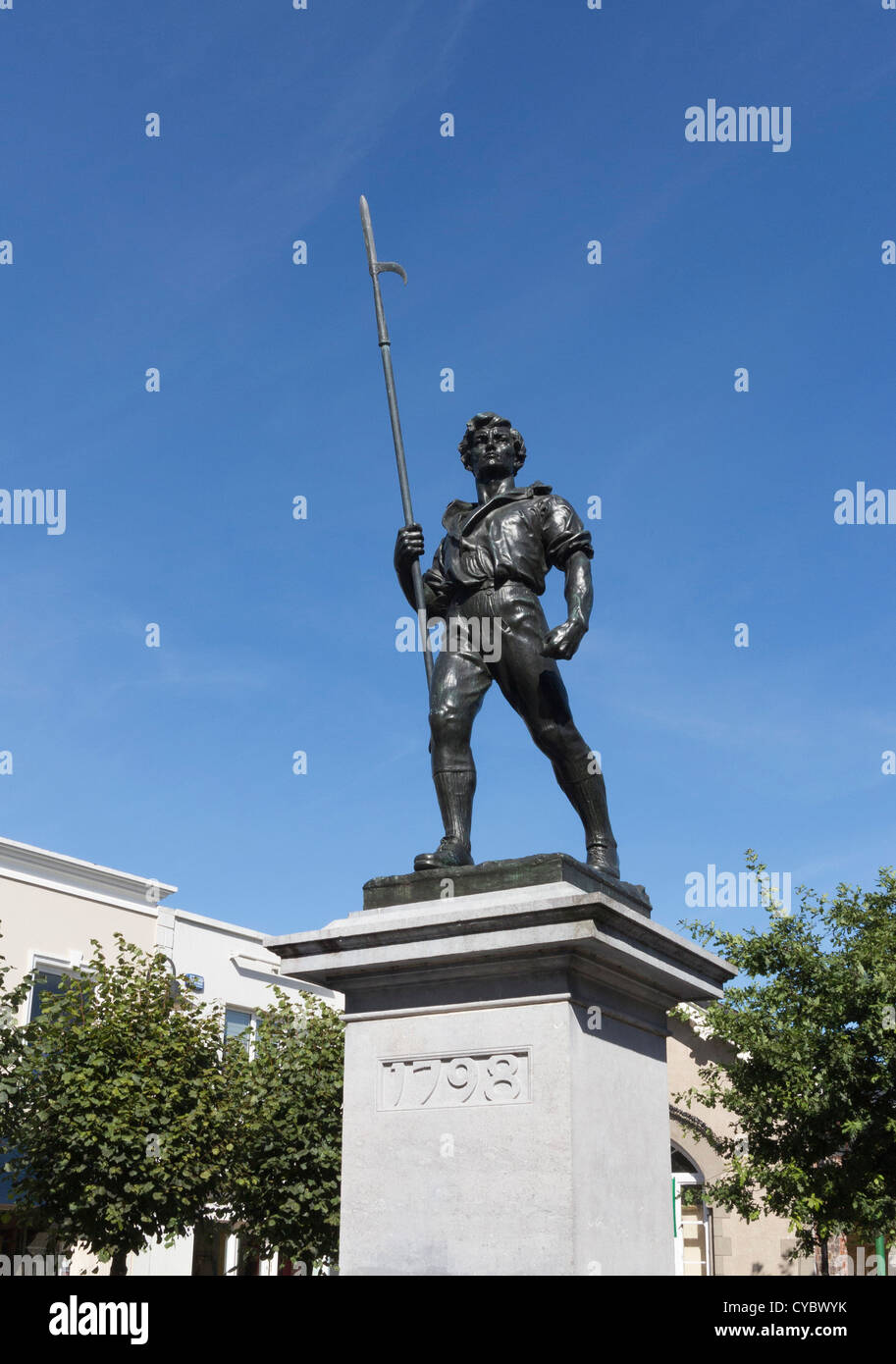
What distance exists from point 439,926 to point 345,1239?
149 cm

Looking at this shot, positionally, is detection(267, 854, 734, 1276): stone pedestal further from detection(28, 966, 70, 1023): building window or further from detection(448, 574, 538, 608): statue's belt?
detection(28, 966, 70, 1023): building window

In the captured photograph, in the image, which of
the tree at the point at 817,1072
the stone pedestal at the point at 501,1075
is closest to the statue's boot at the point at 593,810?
the stone pedestal at the point at 501,1075

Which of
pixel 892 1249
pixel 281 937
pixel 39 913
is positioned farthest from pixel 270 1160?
pixel 281 937

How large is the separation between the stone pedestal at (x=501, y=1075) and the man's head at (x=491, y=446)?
98.4 inches

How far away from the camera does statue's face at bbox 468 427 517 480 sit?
7668 mm

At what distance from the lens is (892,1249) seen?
2823 centimetres

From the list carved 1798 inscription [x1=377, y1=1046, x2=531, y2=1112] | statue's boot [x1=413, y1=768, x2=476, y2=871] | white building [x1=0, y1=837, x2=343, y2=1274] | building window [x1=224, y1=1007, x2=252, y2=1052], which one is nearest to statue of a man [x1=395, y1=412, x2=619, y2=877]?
statue's boot [x1=413, y1=768, x2=476, y2=871]

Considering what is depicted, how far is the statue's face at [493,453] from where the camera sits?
7668 millimetres

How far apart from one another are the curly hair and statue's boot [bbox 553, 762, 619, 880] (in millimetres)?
2005

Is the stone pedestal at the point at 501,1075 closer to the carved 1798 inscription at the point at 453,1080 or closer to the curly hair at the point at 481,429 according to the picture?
the carved 1798 inscription at the point at 453,1080

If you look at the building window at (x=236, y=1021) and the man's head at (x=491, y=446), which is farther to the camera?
the building window at (x=236, y=1021)

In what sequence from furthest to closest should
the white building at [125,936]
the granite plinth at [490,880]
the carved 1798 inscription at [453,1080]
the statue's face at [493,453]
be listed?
the white building at [125,936] < the statue's face at [493,453] < the granite plinth at [490,880] < the carved 1798 inscription at [453,1080]
